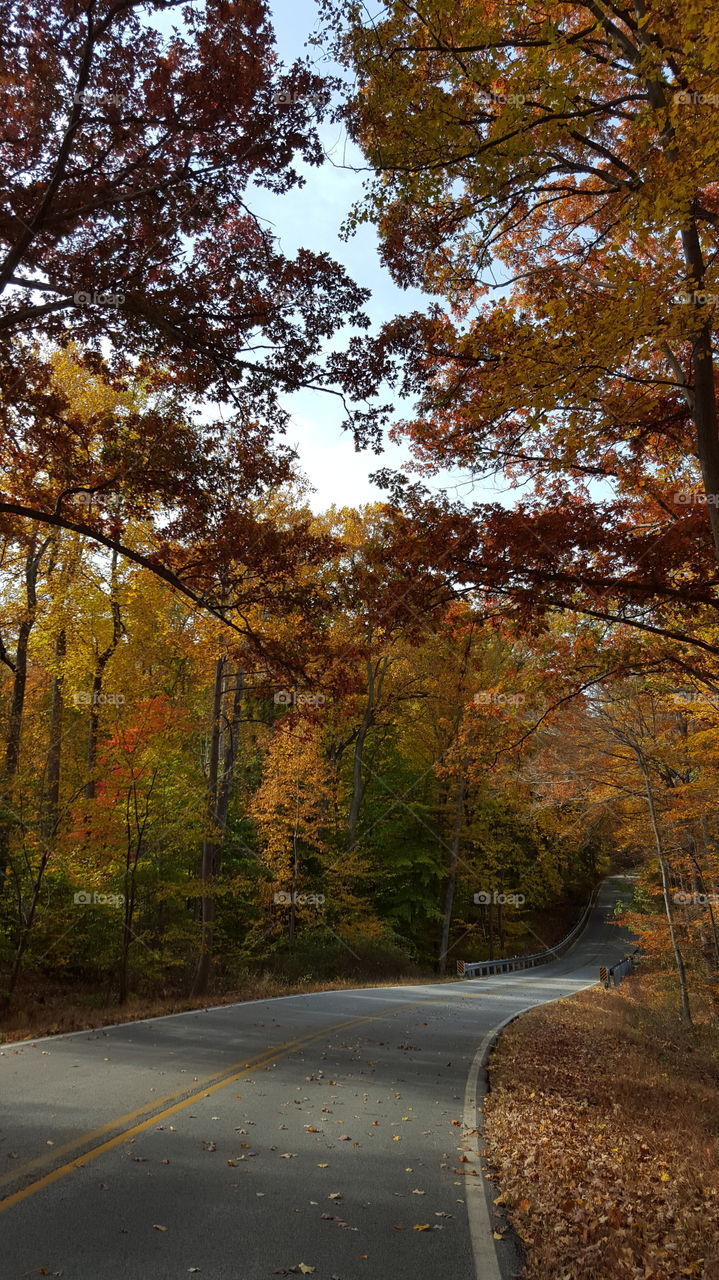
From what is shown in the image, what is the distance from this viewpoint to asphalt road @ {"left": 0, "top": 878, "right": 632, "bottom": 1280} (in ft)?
12.7

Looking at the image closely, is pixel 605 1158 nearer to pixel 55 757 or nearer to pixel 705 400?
pixel 705 400

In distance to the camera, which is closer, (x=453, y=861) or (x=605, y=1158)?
(x=605, y=1158)

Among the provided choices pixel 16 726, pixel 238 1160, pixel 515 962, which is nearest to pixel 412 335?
pixel 238 1160

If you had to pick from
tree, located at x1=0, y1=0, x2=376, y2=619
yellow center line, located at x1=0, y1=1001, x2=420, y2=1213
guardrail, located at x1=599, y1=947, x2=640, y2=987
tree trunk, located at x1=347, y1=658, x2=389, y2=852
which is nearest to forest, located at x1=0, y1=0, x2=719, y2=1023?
tree, located at x1=0, y1=0, x2=376, y2=619

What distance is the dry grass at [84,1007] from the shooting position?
10.9 meters

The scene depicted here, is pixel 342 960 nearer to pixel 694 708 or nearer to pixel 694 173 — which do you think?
pixel 694 708

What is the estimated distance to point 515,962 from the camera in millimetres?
35781

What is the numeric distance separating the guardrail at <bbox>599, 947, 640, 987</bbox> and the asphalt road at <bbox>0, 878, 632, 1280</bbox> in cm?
1853

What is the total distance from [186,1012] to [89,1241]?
9.78 metres

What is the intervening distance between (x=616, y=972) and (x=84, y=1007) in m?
22.6

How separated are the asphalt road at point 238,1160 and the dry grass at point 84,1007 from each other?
1325mm

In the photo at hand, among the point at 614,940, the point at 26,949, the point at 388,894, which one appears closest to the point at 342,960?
the point at 388,894

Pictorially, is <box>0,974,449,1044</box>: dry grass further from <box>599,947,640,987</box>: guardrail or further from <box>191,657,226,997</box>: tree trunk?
<box>599,947,640,987</box>: guardrail

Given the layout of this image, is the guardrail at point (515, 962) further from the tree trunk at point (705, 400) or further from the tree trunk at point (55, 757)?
the tree trunk at point (705, 400)
